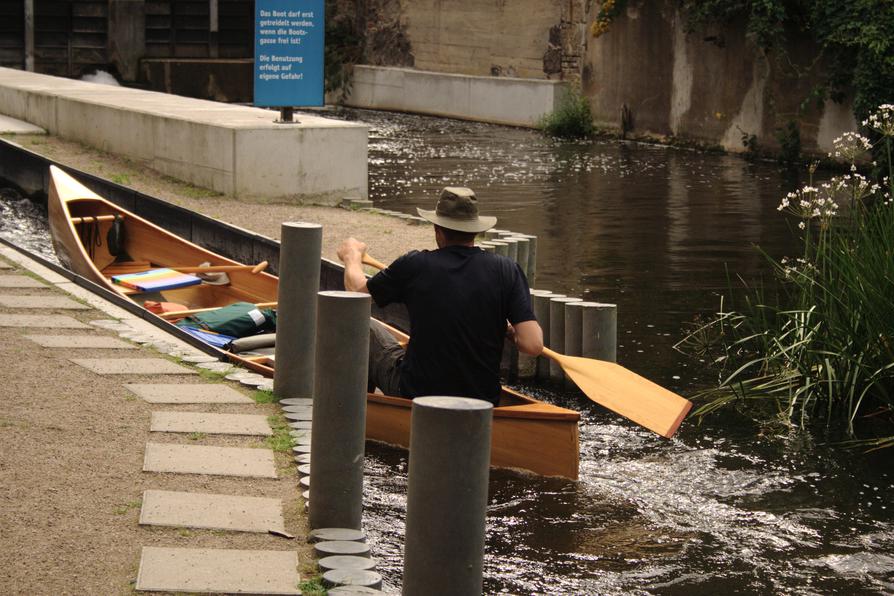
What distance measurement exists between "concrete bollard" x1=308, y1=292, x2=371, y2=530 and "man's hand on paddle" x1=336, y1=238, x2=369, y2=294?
1.38 meters

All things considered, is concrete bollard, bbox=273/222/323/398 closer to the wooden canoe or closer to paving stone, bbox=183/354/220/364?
the wooden canoe

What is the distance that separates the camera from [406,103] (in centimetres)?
3325

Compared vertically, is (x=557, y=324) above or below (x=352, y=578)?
above

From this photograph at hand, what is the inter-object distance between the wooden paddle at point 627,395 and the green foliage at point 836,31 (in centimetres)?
1448

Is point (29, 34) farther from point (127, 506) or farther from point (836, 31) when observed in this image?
Result: point (127, 506)

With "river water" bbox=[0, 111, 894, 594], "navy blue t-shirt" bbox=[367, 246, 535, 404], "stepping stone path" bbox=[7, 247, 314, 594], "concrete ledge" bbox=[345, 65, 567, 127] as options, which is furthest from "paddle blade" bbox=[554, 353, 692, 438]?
"concrete ledge" bbox=[345, 65, 567, 127]

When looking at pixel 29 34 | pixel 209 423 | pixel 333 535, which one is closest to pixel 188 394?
pixel 209 423

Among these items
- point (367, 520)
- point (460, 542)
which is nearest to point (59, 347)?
A: point (367, 520)

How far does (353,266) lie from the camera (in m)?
6.88

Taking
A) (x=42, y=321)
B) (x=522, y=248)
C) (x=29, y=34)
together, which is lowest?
(x=42, y=321)

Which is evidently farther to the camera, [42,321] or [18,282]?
[18,282]

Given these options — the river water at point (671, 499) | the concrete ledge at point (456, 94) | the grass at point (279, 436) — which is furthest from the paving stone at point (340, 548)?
the concrete ledge at point (456, 94)

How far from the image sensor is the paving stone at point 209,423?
20.9 feet

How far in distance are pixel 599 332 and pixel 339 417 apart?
3928mm
